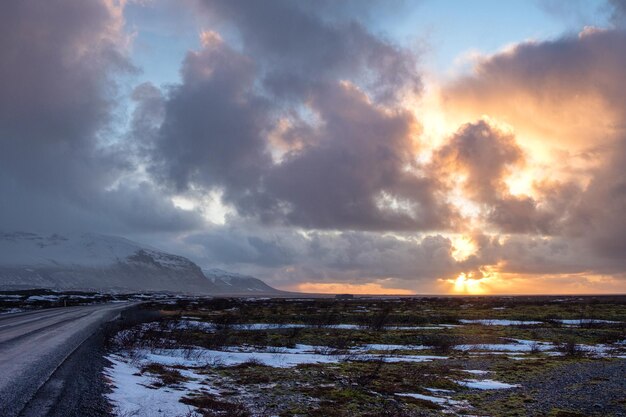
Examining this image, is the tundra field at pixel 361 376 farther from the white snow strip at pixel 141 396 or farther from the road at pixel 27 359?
the road at pixel 27 359

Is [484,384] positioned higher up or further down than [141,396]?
further down

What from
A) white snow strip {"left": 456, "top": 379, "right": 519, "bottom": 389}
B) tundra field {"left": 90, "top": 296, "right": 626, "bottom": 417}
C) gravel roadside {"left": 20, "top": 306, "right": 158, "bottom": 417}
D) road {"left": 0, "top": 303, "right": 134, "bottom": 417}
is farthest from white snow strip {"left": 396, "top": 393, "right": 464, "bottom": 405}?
road {"left": 0, "top": 303, "right": 134, "bottom": 417}

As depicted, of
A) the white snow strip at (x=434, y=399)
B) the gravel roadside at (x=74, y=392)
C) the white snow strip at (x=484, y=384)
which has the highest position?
the gravel roadside at (x=74, y=392)

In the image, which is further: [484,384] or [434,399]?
[484,384]

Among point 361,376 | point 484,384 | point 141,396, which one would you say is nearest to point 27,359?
point 141,396

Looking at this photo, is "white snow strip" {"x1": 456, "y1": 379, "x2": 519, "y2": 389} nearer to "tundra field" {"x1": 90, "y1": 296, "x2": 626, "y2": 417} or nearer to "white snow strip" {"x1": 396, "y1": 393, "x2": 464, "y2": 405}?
"tundra field" {"x1": 90, "y1": 296, "x2": 626, "y2": 417}

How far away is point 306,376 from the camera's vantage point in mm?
16141

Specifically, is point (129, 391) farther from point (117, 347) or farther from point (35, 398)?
point (117, 347)

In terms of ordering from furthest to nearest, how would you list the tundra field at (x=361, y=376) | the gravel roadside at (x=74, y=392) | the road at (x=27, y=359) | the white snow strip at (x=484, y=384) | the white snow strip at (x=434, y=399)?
1. the white snow strip at (x=484, y=384)
2. the white snow strip at (x=434, y=399)
3. the tundra field at (x=361, y=376)
4. the road at (x=27, y=359)
5. the gravel roadside at (x=74, y=392)

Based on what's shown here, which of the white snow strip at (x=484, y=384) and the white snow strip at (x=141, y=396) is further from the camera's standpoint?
the white snow strip at (x=484, y=384)

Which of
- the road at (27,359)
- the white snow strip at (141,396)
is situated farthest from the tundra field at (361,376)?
the road at (27,359)

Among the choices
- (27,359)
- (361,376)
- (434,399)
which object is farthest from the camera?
(361,376)

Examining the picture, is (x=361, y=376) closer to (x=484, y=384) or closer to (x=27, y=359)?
(x=484, y=384)

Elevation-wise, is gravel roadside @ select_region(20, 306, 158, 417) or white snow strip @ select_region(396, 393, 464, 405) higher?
gravel roadside @ select_region(20, 306, 158, 417)
